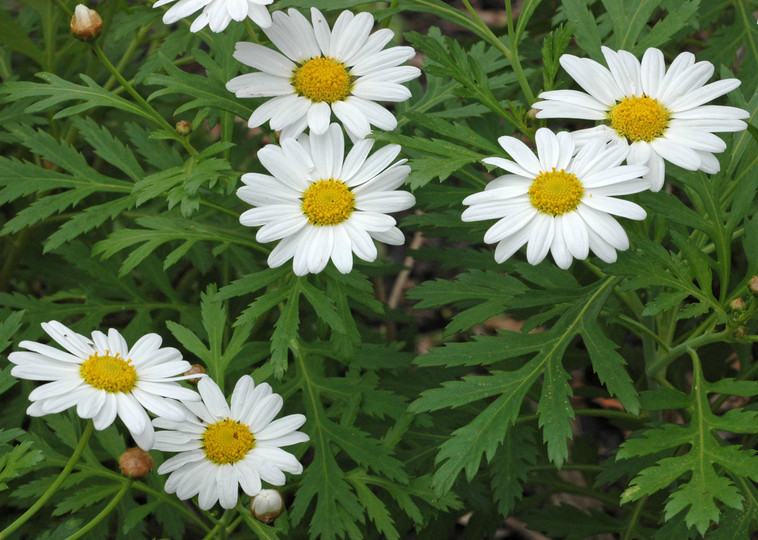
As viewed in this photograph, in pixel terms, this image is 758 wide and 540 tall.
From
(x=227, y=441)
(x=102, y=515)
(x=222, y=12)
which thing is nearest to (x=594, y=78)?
(x=222, y=12)

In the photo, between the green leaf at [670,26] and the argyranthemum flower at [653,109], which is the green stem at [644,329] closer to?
the argyranthemum flower at [653,109]

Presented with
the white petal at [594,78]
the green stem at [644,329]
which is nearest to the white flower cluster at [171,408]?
the green stem at [644,329]

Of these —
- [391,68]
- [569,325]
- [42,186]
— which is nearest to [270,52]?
[391,68]

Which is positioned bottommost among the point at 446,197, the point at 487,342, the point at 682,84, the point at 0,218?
the point at 0,218

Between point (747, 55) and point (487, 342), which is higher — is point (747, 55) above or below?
above

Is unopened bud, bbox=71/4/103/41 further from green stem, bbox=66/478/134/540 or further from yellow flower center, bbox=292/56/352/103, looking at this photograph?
green stem, bbox=66/478/134/540

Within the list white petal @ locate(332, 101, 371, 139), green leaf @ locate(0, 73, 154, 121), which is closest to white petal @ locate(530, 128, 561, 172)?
white petal @ locate(332, 101, 371, 139)

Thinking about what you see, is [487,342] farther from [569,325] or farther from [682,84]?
[682,84]
